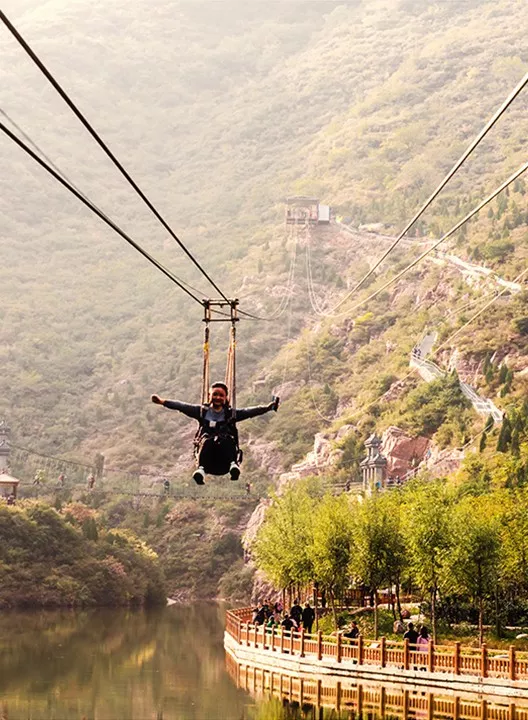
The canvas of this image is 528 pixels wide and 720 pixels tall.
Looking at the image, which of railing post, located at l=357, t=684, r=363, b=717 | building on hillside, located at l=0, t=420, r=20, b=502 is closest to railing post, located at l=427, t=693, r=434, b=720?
railing post, located at l=357, t=684, r=363, b=717

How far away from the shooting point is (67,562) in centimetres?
9262

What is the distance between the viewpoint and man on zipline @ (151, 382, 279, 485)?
28875mm

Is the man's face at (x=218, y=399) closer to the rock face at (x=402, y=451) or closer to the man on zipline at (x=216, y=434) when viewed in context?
the man on zipline at (x=216, y=434)

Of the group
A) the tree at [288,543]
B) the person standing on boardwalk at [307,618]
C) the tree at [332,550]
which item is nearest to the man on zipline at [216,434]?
the person standing on boardwalk at [307,618]

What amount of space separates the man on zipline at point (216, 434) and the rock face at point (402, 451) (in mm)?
71921

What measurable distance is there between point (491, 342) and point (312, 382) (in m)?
36.6

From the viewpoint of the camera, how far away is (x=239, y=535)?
118 m

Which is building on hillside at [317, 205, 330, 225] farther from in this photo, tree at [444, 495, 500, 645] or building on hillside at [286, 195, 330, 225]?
tree at [444, 495, 500, 645]

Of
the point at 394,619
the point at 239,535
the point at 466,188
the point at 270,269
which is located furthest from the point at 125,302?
the point at 394,619

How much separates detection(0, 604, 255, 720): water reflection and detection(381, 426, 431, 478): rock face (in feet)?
68.7

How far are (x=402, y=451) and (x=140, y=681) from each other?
52.0m

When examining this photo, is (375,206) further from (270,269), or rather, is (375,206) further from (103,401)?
(103,401)

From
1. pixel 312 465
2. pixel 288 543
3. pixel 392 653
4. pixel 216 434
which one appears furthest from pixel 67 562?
pixel 216 434

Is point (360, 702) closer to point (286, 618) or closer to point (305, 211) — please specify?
point (286, 618)
